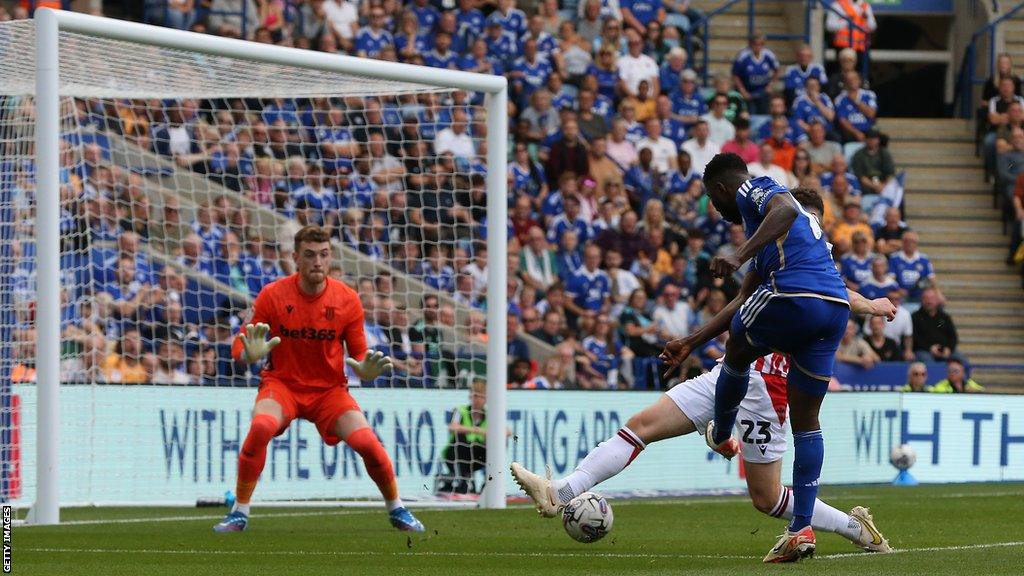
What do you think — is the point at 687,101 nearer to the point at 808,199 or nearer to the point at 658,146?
the point at 658,146

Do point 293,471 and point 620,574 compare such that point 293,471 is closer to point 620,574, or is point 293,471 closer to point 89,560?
point 89,560

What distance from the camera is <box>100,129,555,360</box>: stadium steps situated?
18266mm

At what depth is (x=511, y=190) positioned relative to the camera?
21781 millimetres

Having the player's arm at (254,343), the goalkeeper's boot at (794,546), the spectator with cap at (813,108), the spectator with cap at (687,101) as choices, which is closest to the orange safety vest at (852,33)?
the spectator with cap at (813,108)

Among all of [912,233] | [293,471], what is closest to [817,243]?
[293,471]

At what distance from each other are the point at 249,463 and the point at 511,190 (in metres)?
10.2

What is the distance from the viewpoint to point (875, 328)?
21594mm

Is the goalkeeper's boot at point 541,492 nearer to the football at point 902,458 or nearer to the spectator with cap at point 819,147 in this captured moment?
the football at point 902,458

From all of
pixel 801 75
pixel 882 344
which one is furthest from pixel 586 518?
pixel 801 75

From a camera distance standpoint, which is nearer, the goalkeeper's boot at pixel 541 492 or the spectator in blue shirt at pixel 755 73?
the goalkeeper's boot at pixel 541 492

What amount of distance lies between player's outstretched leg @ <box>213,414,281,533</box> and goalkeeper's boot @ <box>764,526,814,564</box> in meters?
4.01

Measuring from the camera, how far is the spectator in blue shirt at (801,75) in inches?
989

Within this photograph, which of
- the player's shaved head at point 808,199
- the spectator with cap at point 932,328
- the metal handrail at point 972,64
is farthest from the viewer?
the metal handrail at point 972,64

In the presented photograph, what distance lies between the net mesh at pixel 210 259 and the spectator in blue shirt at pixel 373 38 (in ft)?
3.59
